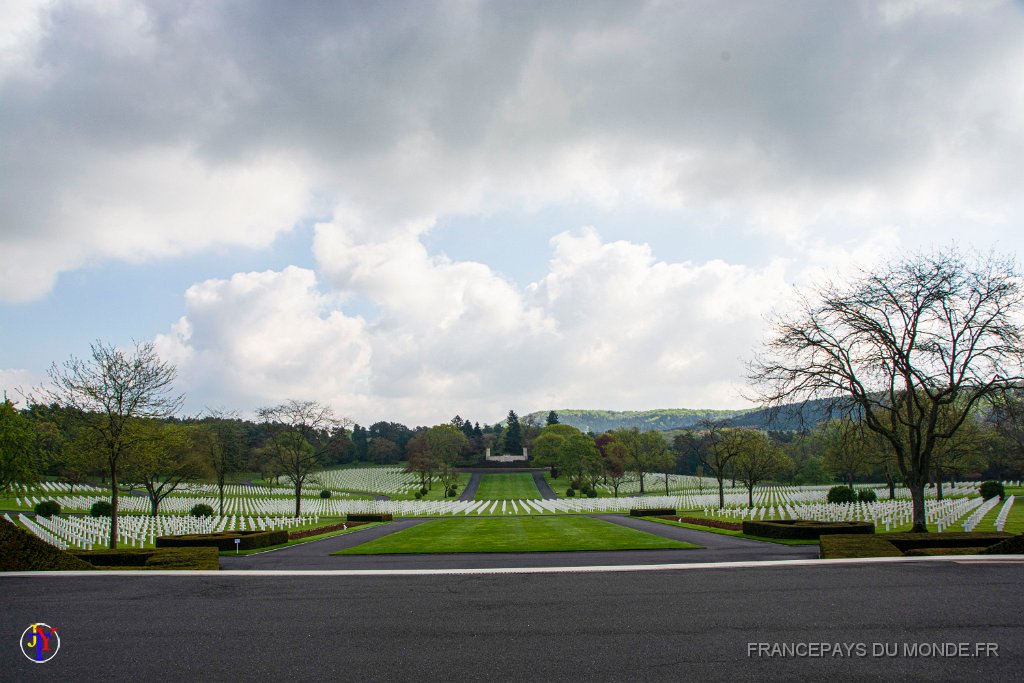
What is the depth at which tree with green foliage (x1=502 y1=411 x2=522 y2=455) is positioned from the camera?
15712 centimetres

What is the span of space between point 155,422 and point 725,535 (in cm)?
2709

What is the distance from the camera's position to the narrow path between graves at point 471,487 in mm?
78750

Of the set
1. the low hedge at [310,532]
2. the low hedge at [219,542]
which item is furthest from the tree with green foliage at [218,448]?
the low hedge at [219,542]

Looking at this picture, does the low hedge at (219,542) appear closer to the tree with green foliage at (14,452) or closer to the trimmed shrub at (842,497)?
the tree with green foliage at (14,452)

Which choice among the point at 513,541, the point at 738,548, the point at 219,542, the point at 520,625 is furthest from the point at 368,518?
the point at 520,625

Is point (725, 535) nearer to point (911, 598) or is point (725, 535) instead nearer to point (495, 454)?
point (911, 598)

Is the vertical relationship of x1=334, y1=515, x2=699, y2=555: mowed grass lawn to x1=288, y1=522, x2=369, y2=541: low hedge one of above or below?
above

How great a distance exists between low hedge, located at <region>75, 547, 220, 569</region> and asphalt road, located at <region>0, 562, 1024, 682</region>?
6.26ft

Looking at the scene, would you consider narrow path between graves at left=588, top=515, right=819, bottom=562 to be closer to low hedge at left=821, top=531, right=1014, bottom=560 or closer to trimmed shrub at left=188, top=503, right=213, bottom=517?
low hedge at left=821, top=531, right=1014, bottom=560

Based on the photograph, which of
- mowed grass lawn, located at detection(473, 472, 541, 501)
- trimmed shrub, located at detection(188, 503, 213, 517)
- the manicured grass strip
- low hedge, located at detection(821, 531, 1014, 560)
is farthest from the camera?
mowed grass lawn, located at detection(473, 472, 541, 501)

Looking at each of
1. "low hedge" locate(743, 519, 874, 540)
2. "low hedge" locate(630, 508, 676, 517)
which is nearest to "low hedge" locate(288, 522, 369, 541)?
"low hedge" locate(630, 508, 676, 517)

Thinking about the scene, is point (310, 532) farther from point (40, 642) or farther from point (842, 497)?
point (842, 497)

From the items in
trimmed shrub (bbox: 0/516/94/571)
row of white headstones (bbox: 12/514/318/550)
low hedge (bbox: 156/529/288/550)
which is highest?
trimmed shrub (bbox: 0/516/94/571)

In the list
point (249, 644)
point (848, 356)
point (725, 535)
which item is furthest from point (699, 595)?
point (848, 356)
